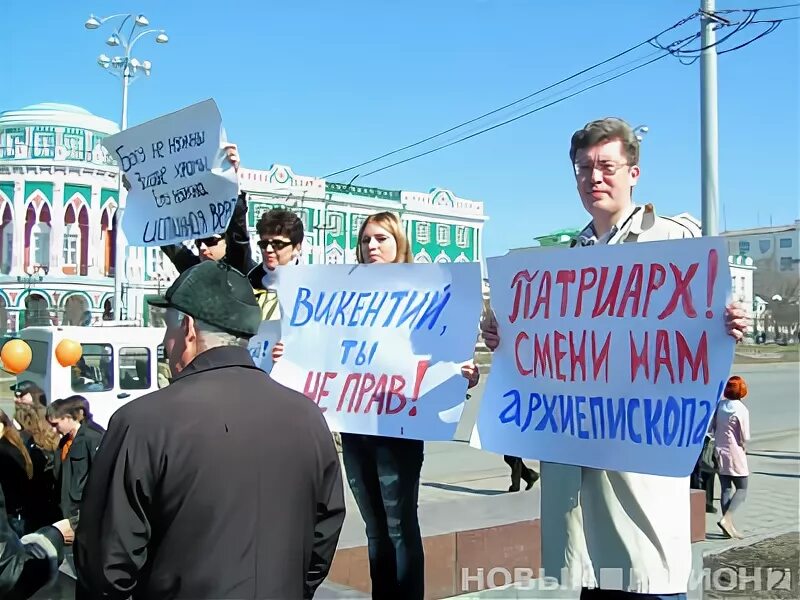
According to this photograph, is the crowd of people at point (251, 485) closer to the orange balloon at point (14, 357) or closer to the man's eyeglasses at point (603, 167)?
the man's eyeglasses at point (603, 167)

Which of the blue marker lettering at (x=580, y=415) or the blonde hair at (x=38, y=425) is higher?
the blue marker lettering at (x=580, y=415)

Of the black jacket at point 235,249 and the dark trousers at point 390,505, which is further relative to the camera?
the black jacket at point 235,249

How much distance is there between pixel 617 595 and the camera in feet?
8.59

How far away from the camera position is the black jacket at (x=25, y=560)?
228 cm

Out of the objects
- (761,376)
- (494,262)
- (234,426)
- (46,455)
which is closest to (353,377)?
(494,262)

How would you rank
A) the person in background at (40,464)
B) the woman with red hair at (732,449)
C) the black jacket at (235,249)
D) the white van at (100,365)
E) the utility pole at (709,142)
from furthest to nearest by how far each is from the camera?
the white van at (100,365) < the utility pole at (709,142) < the woman with red hair at (732,449) < the person in background at (40,464) < the black jacket at (235,249)

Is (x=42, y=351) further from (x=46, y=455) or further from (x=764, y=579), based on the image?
(x=764, y=579)

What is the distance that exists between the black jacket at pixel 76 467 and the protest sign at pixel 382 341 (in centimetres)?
200

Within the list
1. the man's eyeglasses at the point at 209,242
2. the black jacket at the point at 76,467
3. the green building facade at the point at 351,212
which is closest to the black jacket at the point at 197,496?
the man's eyeglasses at the point at 209,242

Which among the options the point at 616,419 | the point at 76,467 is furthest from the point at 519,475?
the point at 616,419

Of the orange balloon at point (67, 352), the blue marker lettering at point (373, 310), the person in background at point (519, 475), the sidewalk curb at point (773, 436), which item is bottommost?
the sidewalk curb at point (773, 436)

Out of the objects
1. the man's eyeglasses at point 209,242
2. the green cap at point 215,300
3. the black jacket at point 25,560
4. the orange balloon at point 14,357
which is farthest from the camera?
the orange balloon at point 14,357

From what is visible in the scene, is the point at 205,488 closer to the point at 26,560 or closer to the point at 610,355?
the point at 26,560

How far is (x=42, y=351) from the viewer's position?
34.5ft
